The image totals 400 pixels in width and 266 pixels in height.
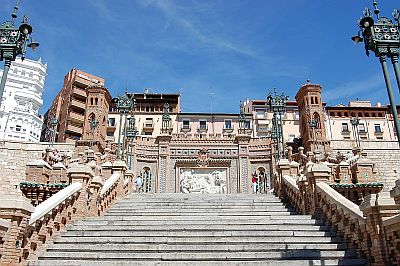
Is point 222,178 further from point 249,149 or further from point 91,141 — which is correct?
point 91,141

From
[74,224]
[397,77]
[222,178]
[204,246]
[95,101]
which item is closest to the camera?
[397,77]

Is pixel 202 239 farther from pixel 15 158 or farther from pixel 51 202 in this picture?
pixel 15 158

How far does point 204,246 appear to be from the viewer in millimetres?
9125

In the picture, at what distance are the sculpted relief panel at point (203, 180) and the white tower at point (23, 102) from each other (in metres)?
42.7

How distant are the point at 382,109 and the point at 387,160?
2885 centimetres

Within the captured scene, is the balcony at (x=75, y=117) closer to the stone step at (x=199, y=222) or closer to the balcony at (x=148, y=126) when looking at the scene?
the balcony at (x=148, y=126)

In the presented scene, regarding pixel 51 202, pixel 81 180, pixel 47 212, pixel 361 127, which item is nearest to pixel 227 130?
pixel 361 127

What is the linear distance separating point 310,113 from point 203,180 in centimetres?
1985

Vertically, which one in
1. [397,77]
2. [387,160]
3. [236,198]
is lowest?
[236,198]

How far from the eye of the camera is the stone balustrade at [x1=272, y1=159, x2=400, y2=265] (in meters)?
7.54

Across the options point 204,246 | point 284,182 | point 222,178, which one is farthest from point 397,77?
point 222,178

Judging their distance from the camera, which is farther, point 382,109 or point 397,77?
point 382,109

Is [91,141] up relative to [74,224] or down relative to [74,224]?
up

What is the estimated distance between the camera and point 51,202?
31.7 feet
